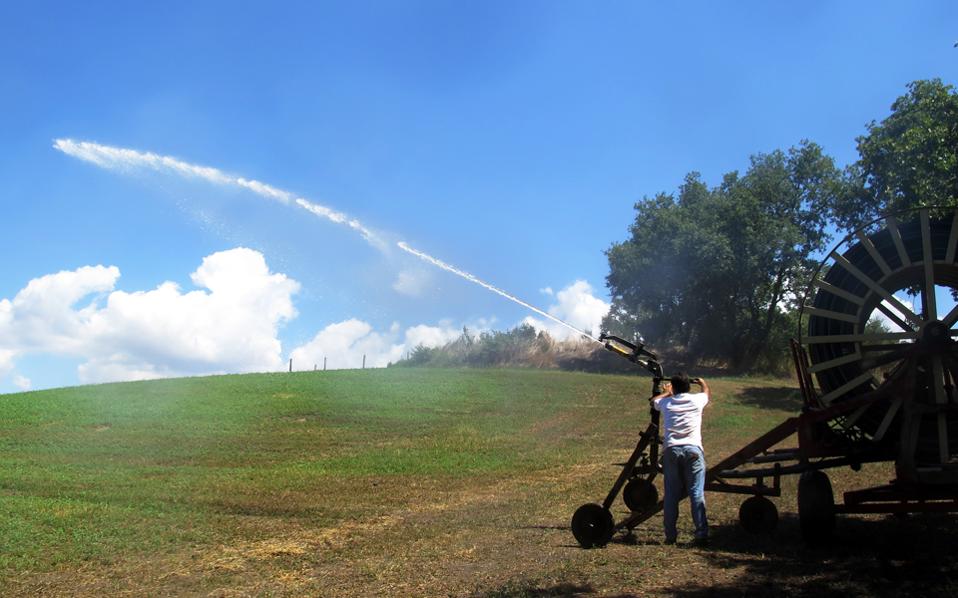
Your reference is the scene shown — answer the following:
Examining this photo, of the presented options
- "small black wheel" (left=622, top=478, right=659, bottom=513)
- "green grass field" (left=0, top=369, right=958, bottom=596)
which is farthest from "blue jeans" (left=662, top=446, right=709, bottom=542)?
"small black wheel" (left=622, top=478, right=659, bottom=513)

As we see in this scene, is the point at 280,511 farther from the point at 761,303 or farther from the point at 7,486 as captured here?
the point at 761,303

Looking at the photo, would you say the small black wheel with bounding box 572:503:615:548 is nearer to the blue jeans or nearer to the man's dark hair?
the blue jeans

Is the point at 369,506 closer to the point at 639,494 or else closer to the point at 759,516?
the point at 639,494

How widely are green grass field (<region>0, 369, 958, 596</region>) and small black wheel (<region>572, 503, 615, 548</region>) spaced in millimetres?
213

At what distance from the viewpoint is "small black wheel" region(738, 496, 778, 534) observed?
8.98 meters

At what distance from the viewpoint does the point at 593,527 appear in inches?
333

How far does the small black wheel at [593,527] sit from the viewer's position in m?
8.44

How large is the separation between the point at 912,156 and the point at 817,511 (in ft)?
66.5

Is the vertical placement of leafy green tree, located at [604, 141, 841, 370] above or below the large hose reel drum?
above

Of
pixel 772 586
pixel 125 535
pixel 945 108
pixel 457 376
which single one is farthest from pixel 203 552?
pixel 457 376

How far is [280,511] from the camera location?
12.2 metres

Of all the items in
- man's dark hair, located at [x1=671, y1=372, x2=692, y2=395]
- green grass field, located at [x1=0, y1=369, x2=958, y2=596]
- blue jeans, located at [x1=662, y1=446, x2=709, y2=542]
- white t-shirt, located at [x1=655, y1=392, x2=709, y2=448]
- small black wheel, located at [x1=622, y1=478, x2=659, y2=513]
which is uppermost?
man's dark hair, located at [x1=671, y1=372, x2=692, y2=395]

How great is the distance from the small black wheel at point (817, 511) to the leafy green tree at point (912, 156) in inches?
661

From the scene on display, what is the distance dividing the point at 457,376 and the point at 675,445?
2905cm
